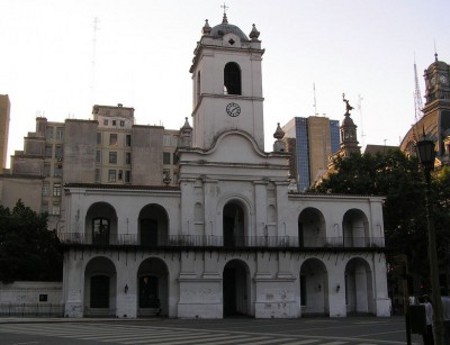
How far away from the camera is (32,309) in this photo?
40750mm

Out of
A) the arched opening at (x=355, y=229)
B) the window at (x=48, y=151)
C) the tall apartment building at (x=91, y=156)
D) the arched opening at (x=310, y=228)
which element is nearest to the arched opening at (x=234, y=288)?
the arched opening at (x=310, y=228)

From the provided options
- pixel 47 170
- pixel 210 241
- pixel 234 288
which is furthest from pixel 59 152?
pixel 210 241

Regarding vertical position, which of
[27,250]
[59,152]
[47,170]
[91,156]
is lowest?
[27,250]

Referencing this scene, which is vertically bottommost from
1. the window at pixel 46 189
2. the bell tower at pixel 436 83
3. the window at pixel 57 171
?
the window at pixel 46 189

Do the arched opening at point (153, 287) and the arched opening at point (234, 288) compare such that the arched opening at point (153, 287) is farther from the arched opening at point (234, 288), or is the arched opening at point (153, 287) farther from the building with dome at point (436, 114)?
the building with dome at point (436, 114)

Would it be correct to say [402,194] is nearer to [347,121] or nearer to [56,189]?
[347,121]

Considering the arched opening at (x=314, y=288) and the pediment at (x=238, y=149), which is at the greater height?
the pediment at (x=238, y=149)

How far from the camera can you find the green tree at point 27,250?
43.0m

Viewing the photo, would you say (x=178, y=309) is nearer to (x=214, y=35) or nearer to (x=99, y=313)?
(x=99, y=313)

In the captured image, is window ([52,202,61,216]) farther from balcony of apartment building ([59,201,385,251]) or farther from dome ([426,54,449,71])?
dome ([426,54,449,71])

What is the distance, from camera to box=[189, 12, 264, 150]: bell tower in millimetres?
46438

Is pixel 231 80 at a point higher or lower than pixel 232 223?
higher

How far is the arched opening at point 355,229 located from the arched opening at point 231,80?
13.7m

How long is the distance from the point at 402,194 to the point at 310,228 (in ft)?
29.9
